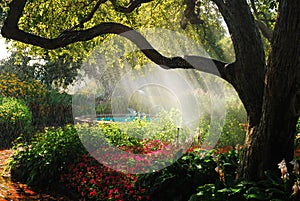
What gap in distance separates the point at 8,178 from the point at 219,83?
1098 cm

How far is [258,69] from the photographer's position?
14.5 feet

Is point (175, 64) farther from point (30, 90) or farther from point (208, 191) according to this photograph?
point (30, 90)

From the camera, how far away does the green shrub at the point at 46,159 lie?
244 inches

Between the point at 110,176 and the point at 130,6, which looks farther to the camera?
the point at 130,6

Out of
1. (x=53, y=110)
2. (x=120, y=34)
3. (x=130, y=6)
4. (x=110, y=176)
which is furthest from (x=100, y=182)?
(x=53, y=110)

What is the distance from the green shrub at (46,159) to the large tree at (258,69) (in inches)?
80.6

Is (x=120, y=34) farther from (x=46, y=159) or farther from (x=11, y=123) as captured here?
(x=11, y=123)

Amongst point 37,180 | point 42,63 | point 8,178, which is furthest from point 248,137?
point 42,63

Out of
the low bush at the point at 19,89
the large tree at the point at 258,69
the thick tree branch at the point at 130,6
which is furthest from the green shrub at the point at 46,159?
the low bush at the point at 19,89

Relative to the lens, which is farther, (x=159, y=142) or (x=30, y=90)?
(x=30, y=90)

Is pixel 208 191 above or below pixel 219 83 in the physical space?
below

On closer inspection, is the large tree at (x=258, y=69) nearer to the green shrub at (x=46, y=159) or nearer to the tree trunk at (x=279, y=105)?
the tree trunk at (x=279, y=105)

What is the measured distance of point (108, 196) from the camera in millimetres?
5023

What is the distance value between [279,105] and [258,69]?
704 millimetres
